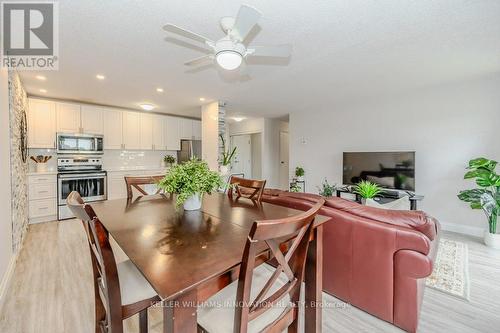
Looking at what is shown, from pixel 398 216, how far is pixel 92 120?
5631 millimetres

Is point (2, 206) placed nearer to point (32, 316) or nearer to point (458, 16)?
point (32, 316)

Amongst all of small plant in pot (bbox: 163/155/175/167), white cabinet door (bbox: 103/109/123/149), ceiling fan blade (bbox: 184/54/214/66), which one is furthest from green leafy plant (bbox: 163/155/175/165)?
ceiling fan blade (bbox: 184/54/214/66)

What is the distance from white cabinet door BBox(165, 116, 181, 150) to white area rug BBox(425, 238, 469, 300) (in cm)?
573

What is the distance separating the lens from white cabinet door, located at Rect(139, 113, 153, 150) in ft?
17.9

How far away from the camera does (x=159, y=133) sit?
18.9 ft

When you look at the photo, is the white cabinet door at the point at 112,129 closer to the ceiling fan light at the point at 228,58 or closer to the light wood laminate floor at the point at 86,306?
the light wood laminate floor at the point at 86,306

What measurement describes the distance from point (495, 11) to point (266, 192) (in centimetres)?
250

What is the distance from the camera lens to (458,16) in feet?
6.12

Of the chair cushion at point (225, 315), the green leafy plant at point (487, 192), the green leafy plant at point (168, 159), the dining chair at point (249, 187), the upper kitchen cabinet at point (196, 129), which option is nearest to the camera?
the chair cushion at point (225, 315)

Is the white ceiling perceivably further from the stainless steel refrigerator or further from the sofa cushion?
the stainless steel refrigerator

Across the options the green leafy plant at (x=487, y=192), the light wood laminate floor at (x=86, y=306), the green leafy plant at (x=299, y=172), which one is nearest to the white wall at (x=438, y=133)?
the green leafy plant at (x=487, y=192)

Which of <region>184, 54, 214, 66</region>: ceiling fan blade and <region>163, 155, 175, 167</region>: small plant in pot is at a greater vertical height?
<region>184, 54, 214, 66</region>: ceiling fan blade

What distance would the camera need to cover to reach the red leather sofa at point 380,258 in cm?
141

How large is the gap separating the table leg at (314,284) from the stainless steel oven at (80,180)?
15.7 feet
